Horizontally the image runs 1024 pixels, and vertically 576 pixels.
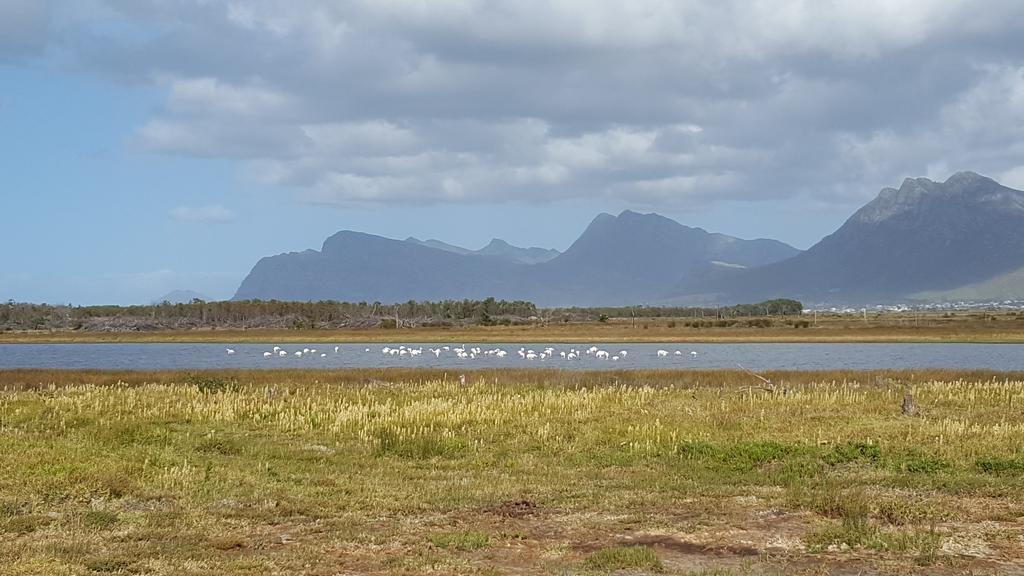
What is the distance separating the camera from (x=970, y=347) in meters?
89.0

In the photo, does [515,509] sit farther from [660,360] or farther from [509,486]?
[660,360]

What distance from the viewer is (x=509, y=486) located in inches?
662

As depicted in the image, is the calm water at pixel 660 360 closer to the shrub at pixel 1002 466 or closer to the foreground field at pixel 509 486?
the foreground field at pixel 509 486

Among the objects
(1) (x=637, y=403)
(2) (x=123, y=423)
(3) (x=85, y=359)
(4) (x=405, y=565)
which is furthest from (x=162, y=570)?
(3) (x=85, y=359)

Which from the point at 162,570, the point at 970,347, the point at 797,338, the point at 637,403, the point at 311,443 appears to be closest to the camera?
the point at 162,570

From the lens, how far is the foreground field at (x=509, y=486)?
11.8 metres

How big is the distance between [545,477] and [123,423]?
493 inches

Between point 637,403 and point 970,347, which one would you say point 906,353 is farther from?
point 637,403

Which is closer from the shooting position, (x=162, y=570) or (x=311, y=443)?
(x=162, y=570)

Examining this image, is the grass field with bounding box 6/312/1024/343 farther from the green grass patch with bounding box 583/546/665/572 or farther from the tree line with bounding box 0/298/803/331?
the green grass patch with bounding box 583/546/665/572

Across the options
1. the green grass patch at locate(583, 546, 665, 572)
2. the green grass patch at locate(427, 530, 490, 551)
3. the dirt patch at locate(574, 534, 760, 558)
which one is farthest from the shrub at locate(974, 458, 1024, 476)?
the green grass patch at locate(427, 530, 490, 551)

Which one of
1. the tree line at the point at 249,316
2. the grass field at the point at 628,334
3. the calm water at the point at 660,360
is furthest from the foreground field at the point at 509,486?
the tree line at the point at 249,316

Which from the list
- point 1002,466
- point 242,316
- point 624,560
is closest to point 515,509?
point 624,560

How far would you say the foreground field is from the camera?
11.8 metres
